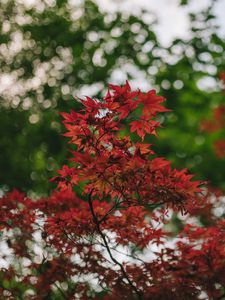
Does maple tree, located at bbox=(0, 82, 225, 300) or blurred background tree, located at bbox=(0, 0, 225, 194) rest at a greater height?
blurred background tree, located at bbox=(0, 0, 225, 194)

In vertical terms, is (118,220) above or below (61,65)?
below

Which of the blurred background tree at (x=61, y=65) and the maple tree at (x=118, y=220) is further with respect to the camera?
the blurred background tree at (x=61, y=65)

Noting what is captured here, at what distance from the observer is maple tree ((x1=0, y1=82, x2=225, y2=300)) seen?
262 centimetres

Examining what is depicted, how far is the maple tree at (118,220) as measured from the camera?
8.60ft

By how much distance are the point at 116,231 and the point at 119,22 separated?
577 centimetres

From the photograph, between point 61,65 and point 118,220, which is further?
point 61,65

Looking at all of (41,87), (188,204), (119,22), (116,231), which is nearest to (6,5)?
(41,87)

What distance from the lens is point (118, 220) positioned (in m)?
3.38

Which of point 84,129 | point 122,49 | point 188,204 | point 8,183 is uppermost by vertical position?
point 122,49

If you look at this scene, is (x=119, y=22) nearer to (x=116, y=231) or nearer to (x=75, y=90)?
(x=75, y=90)

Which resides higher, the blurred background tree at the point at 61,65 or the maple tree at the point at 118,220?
the blurred background tree at the point at 61,65

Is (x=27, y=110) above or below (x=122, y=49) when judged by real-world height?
below

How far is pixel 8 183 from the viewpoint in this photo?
731cm

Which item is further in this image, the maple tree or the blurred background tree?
the blurred background tree
